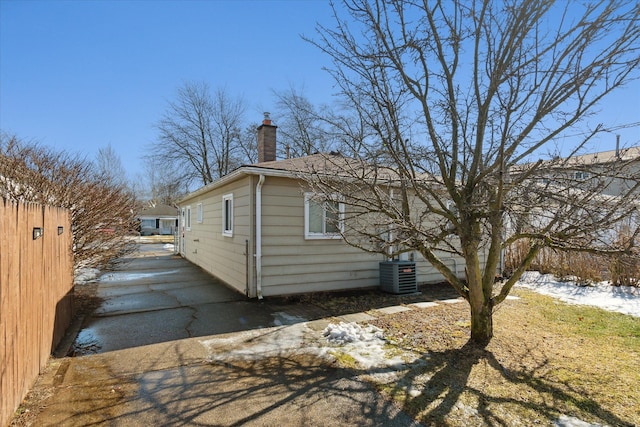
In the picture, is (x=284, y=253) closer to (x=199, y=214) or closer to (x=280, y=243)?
(x=280, y=243)

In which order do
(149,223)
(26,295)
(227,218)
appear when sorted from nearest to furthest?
(26,295) → (227,218) → (149,223)

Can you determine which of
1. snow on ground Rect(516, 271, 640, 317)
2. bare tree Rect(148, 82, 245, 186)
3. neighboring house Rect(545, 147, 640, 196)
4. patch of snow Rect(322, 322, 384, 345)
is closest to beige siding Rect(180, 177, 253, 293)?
patch of snow Rect(322, 322, 384, 345)

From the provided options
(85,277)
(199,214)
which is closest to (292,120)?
(199,214)

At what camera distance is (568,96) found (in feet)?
11.5

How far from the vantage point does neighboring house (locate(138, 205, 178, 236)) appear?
3653 cm

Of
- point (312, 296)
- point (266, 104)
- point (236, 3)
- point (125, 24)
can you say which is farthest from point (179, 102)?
point (312, 296)

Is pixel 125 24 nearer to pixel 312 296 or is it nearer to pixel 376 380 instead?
pixel 312 296

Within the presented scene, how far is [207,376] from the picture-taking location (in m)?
3.50

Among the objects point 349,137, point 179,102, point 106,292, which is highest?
point 179,102

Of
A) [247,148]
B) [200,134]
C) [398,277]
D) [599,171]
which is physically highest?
[200,134]

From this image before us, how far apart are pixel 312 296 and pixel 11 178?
5.98m

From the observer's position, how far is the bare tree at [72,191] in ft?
19.7

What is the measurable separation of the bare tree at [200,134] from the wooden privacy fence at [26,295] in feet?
81.6

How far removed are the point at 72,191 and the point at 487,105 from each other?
7326 mm
